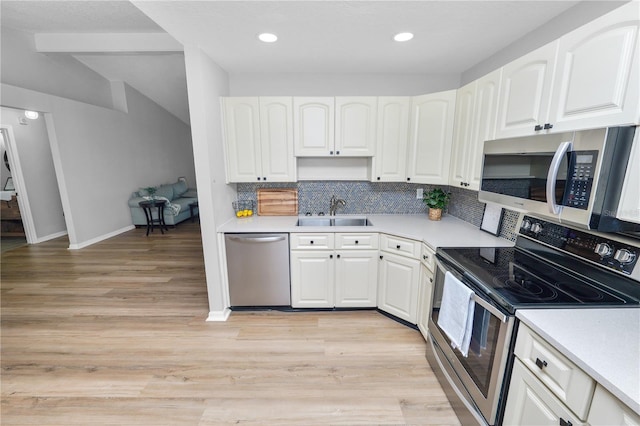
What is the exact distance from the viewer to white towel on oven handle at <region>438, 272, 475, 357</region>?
1.43 metres

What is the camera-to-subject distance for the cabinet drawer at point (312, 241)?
7.99ft

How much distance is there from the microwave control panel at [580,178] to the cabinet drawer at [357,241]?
145cm

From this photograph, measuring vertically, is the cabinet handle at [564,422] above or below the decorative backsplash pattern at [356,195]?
below

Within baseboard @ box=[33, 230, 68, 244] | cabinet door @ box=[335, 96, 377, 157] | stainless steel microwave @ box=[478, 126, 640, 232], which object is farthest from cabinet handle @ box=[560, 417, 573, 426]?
baseboard @ box=[33, 230, 68, 244]

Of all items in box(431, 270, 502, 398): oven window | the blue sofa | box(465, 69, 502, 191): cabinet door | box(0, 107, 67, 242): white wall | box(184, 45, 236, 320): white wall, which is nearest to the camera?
box(431, 270, 502, 398): oven window

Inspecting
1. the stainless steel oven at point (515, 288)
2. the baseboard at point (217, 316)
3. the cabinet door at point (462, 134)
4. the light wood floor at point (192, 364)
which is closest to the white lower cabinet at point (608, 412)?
the stainless steel oven at point (515, 288)

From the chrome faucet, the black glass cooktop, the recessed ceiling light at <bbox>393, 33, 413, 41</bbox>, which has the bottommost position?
the black glass cooktop

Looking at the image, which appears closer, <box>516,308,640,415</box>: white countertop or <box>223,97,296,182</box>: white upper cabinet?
<box>516,308,640,415</box>: white countertop

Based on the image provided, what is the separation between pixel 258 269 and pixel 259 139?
1.28 meters

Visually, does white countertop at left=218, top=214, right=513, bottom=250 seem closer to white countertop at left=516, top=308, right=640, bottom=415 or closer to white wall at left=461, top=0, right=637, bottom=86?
white countertop at left=516, top=308, right=640, bottom=415

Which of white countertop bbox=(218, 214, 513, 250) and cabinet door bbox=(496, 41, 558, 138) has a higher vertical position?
cabinet door bbox=(496, 41, 558, 138)

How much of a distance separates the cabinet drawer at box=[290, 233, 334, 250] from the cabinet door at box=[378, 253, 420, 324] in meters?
0.53

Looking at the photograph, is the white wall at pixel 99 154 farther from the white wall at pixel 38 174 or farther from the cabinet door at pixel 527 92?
the cabinet door at pixel 527 92

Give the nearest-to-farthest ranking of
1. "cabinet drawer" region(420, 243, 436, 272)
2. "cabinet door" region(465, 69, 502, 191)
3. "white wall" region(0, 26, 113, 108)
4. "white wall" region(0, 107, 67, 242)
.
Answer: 1. "cabinet door" region(465, 69, 502, 191)
2. "cabinet drawer" region(420, 243, 436, 272)
3. "white wall" region(0, 26, 113, 108)
4. "white wall" region(0, 107, 67, 242)
